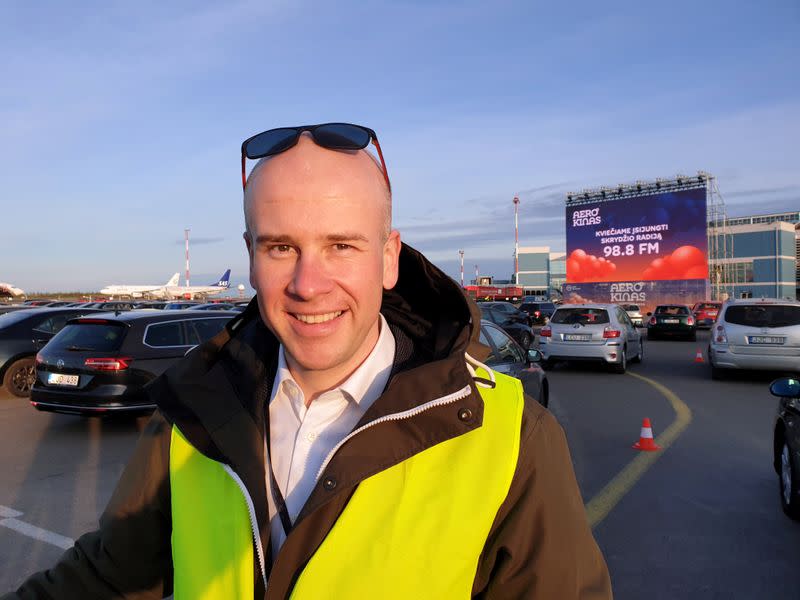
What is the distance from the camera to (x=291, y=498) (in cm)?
156

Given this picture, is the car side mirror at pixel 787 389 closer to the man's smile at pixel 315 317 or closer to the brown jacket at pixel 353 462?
the brown jacket at pixel 353 462

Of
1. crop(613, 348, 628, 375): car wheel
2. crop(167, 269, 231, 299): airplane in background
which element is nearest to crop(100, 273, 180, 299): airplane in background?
crop(167, 269, 231, 299): airplane in background

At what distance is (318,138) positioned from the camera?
62.0 inches

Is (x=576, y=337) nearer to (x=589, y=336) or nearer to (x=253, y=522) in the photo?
(x=589, y=336)

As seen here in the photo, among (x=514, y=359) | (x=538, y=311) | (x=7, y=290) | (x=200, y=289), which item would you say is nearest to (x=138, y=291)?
(x=200, y=289)

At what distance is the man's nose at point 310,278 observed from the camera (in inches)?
59.5

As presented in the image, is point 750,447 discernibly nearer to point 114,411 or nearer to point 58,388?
point 114,411

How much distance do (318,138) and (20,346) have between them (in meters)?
12.2

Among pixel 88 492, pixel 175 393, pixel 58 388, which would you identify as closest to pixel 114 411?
pixel 58 388

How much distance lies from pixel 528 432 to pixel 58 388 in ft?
28.0

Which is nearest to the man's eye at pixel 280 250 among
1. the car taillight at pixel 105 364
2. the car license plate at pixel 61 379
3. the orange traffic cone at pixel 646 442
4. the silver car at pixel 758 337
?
the orange traffic cone at pixel 646 442

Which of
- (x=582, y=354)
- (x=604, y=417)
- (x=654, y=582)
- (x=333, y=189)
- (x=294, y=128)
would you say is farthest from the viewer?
(x=582, y=354)

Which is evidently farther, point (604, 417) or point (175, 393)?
point (604, 417)

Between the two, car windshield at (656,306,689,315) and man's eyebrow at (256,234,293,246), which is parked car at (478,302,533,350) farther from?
man's eyebrow at (256,234,293,246)
